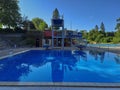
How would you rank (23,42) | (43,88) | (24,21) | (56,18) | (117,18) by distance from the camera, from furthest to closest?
(117,18)
(24,21)
(23,42)
(56,18)
(43,88)

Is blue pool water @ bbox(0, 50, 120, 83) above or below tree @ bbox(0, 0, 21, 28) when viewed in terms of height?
below

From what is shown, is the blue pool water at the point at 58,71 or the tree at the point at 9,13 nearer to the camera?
the blue pool water at the point at 58,71

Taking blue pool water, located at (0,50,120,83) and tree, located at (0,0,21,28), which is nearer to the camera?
blue pool water, located at (0,50,120,83)

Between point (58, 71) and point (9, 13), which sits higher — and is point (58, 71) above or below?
below

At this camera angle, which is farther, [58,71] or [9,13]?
[9,13]

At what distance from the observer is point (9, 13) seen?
1235 inches

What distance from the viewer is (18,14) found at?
108ft

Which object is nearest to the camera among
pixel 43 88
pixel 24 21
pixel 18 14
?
pixel 43 88

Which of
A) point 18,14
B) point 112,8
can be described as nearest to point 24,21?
point 18,14

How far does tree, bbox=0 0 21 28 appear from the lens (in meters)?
30.5

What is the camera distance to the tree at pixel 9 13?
100ft

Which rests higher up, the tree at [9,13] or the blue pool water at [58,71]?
the tree at [9,13]

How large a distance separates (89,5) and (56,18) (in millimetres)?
7825

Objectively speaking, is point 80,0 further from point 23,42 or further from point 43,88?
point 43,88
